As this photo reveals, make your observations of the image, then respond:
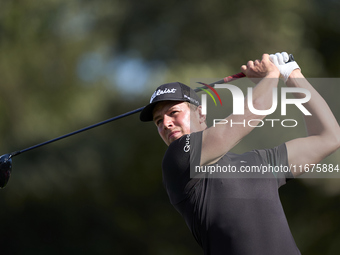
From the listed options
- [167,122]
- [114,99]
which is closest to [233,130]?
[167,122]

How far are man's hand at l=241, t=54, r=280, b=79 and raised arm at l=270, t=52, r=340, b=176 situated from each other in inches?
7.2

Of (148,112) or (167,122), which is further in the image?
(148,112)

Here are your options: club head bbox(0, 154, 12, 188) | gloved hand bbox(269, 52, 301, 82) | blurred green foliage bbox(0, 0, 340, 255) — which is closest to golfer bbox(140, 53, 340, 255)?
gloved hand bbox(269, 52, 301, 82)

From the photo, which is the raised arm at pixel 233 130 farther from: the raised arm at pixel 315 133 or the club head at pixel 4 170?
the club head at pixel 4 170

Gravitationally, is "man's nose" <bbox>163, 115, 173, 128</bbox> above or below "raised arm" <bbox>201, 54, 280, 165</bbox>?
above

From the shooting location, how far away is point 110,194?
5.18 metres

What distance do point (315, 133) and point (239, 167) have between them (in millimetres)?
359

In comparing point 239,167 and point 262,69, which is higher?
point 262,69

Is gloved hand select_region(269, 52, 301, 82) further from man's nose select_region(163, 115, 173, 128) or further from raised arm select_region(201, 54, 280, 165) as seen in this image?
man's nose select_region(163, 115, 173, 128)

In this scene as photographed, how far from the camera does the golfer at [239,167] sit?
1352 mm

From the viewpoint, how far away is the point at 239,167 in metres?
1.49

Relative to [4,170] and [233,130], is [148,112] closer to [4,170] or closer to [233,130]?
[233,130]

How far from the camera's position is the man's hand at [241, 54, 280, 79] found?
143 cm

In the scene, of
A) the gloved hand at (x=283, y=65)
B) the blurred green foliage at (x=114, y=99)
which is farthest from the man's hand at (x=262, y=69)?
the blurred green foliage at (x=114, y=99)
